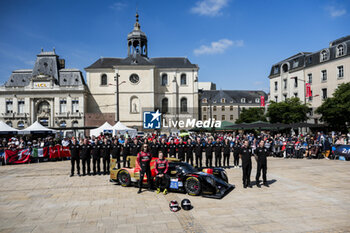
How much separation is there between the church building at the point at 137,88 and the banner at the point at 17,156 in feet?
113

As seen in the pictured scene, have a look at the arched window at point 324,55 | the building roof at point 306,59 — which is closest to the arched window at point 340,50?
the building roof at point 306,59

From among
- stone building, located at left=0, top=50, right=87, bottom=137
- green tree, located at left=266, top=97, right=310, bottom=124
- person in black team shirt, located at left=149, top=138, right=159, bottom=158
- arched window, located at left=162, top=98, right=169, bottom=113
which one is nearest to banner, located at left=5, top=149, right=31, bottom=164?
person in black team shirt, located at left=149, top=138, right=159, bottom=158

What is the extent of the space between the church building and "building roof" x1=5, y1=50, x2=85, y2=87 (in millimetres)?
3017

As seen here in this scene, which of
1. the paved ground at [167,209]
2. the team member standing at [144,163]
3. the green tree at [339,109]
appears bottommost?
the paved ground at [167,209]

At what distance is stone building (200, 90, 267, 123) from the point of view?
79.8m

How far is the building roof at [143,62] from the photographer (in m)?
57.0

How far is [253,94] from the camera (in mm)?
87500

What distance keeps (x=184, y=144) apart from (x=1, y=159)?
540 inches

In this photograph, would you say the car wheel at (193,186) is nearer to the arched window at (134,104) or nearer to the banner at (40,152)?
the banner at (40,152)

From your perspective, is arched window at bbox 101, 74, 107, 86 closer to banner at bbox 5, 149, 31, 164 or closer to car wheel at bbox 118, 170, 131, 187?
banner at bbox 5, 149, 31, 164

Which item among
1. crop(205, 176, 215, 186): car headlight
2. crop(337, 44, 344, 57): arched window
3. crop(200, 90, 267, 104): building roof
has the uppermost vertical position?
crop(337, 44, 344, 57): arched window

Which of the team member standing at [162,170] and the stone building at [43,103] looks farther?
the stone building at [43,103]

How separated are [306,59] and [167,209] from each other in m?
47.4

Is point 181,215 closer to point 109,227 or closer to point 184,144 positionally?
point 109,227
